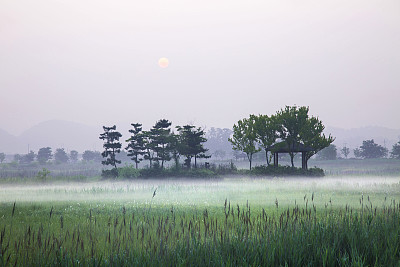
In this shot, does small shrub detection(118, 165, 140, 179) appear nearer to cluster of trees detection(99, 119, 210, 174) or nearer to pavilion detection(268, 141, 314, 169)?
cluster of trees detection(99, 119, 210, 174)

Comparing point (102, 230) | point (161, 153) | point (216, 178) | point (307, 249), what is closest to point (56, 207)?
point (102, 230)

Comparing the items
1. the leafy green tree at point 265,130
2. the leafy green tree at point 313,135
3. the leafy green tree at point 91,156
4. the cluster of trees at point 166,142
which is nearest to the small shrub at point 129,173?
the cluster of trees at point 166,142

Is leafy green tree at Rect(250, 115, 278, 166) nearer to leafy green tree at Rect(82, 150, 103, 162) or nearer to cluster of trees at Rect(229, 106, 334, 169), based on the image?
cluster of trees at Rect(229, 106, 334, 169)

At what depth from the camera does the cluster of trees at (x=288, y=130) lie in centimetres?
4197

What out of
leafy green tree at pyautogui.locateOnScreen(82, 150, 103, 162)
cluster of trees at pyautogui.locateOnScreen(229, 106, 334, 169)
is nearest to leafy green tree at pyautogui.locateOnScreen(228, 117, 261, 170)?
cluster of trees at pyautogui.locateOnScreen(229, 106, 334, 169)

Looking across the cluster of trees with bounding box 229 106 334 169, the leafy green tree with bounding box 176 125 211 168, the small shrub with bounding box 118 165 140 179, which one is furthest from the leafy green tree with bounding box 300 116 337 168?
the small shrub with bounding box 118 165 140 179

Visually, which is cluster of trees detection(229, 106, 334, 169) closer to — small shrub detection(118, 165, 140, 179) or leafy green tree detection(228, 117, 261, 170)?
leafy green tree detection(228, 117, 261, 170)

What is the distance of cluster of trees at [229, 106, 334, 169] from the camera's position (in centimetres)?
4197

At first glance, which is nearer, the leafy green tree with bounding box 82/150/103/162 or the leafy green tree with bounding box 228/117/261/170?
the leafy green tree with bounding box 228/117/261/170

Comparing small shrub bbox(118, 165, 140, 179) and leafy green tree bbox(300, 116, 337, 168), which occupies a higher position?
leafy green tree bbox(300, 116, 337, 168)

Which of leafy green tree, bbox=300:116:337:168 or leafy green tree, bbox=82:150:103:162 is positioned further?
leafy green tree, bbox=82:150:103:162

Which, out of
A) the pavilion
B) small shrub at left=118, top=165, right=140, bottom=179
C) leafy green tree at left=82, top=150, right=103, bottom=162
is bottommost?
small shrub at left=118, top=165, right=140, bottom=179

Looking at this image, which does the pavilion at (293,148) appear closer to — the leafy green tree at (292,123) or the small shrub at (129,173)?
the leafy green tree at (292,123)

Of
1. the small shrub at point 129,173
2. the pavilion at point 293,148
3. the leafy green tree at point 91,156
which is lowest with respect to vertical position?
the small shrub at point 129,173
